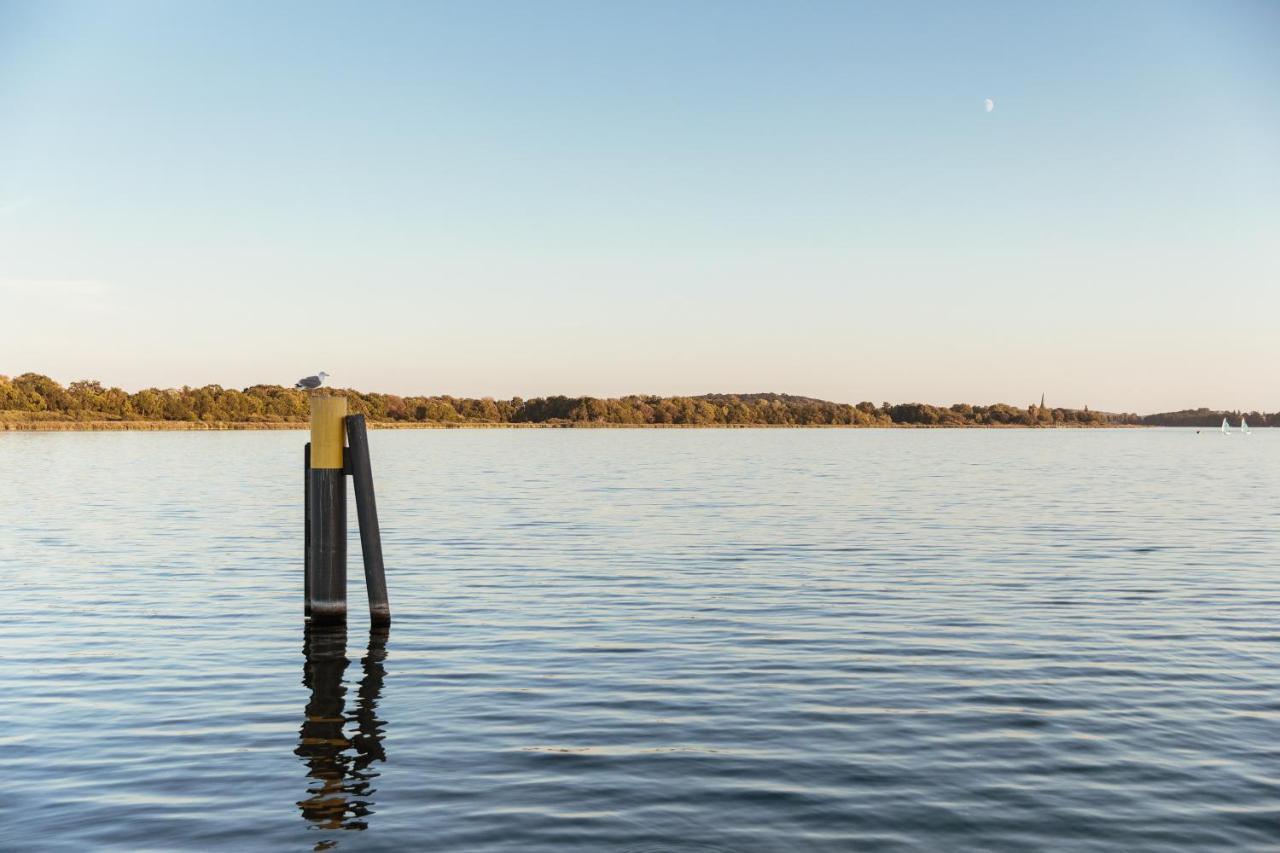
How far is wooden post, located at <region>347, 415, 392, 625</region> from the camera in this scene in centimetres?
1836

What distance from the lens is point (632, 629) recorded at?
789 inches

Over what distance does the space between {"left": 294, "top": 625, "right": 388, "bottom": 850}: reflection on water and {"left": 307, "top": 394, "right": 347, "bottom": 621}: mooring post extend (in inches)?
27.9

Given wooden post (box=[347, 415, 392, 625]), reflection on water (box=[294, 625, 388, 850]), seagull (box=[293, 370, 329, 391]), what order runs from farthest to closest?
1. seagull (box=[293, 370, 329, 391])
2. wooden post (box=[347, 415, 392, 625])
3. reflection on water (box=[294, 625, 388, 850])

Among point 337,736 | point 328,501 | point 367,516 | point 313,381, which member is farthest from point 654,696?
point 313,381

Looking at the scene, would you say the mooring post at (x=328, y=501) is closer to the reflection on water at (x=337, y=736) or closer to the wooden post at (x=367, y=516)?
the wooden post at (x=367, y=516)

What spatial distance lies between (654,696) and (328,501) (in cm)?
657

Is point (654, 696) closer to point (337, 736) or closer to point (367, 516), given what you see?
point (337, 736)

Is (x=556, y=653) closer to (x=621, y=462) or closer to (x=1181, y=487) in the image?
(x=1181, y=487)

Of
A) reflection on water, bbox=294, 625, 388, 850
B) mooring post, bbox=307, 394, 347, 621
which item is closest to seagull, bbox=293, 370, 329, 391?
mooring post, bbox=307, 394, 347, 621

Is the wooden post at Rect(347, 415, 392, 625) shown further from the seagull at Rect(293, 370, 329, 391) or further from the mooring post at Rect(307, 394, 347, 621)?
the seagull at Rect(293, 370, 329, 391)

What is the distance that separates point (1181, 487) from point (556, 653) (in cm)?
5722

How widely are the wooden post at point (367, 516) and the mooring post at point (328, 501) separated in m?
0.24

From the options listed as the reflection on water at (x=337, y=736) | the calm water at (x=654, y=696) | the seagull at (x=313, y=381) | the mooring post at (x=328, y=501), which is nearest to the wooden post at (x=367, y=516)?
the mooring post at (x=328, y=501)

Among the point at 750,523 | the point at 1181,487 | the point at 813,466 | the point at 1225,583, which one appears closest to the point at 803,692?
the point at 1225,583
